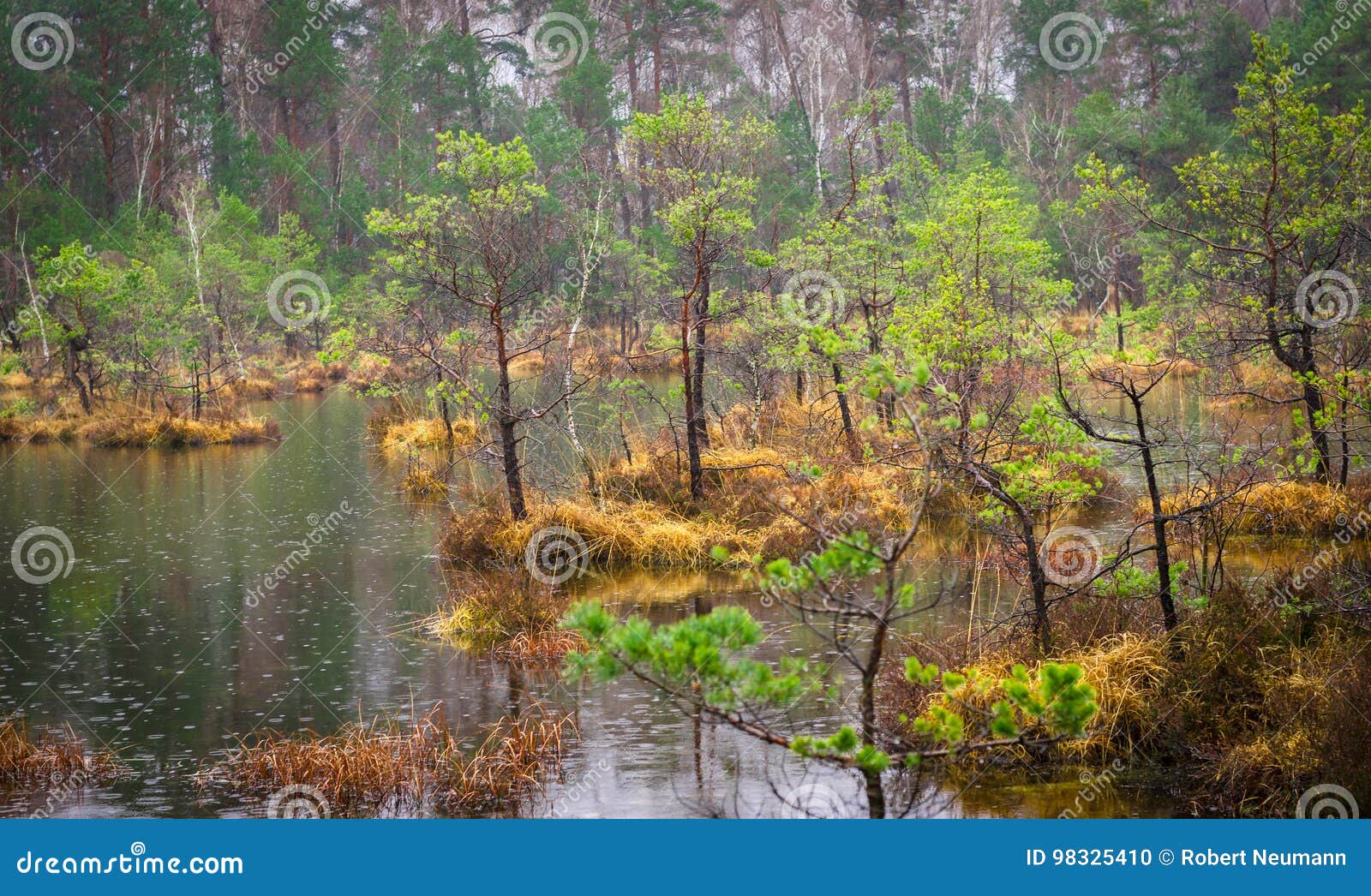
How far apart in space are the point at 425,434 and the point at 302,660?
1464cm

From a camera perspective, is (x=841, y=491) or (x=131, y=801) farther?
(x=841, y=491)

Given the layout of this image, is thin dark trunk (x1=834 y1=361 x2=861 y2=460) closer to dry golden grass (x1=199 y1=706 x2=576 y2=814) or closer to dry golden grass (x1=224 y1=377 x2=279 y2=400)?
Result: dry golden grass (x1=199 y1=706 x2=576 y2=814)

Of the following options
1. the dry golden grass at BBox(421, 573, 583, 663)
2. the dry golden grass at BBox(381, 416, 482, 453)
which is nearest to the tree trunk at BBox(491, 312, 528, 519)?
the dry golden grass at BBox(421, 573, 583, 663)

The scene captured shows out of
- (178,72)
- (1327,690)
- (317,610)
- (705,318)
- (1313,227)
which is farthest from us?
(178,72)

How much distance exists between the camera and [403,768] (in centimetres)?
Answer: 861

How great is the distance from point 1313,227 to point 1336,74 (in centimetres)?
1777

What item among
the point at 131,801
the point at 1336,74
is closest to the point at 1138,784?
the point at 131,801

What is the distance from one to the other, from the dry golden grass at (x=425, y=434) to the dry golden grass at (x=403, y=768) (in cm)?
1607

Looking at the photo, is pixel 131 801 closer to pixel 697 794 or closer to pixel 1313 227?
pixel 697 794

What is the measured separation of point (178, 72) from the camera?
4469 centimetres

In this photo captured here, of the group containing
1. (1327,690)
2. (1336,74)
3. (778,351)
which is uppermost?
(1336,74)

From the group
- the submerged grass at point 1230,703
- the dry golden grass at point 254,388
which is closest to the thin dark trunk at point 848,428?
the submerged grass at point 1230,703

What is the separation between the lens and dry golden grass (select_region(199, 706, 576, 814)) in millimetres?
8406

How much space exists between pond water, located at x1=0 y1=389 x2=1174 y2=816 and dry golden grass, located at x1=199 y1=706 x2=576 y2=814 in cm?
24
